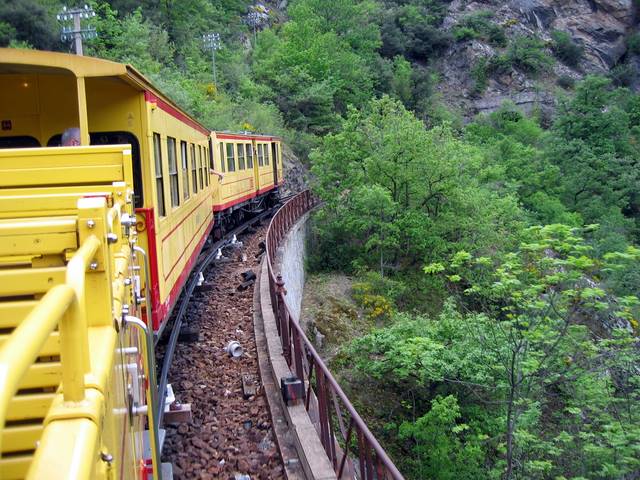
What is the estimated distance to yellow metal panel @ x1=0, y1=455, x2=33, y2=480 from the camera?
70.4 inches

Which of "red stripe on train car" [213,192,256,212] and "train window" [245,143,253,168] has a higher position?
"train window" [245,143,253,168]

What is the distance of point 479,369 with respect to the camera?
424 inches

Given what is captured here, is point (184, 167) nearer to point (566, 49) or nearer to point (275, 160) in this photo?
point (275, 160)

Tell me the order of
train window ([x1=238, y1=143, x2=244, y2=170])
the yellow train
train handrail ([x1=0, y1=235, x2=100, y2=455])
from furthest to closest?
train window ([x1=238, y1=143, x2=244, y2=170]) < the yellow train < train handrail ([x1=0, y1=235, x2=100, y2=455])

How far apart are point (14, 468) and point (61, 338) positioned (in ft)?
2.02

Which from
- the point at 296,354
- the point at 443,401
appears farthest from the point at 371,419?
the point at 296,354

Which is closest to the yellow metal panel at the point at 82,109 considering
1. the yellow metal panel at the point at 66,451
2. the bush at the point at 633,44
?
the yellow metal panel at the point at 66,451

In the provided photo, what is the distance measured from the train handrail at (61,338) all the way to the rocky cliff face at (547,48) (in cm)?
5969

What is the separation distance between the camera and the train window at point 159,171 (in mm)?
6922

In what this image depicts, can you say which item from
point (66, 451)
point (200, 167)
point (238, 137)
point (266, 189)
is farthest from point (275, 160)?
point (66, 451)

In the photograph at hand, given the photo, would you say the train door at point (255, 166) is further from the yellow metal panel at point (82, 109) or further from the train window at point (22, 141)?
the yellow metal panel at point (82, 109)

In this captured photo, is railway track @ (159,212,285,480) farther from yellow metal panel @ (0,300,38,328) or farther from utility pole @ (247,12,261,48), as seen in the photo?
utility pole @ (247,12,261,48)

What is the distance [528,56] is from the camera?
58.8 meters

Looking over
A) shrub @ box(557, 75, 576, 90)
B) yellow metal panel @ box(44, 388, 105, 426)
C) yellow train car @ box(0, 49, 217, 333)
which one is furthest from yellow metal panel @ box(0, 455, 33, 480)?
shrub @ box(557, 75, 576, 90)
